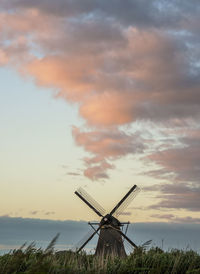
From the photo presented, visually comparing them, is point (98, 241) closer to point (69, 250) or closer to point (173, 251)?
point (173, 251)

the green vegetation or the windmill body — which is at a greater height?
the windmill body

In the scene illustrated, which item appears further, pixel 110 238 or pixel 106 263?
pixel 110 238

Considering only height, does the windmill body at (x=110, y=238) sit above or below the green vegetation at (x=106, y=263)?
above

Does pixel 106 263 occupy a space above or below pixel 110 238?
below

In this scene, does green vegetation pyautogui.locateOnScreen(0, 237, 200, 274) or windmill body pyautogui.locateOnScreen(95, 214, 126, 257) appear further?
windmill body pyautogui.locateOnScreen(95, 214, 126, 257)

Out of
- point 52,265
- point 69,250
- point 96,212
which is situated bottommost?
point 52,265

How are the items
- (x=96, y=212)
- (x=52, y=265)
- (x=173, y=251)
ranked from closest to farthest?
(x=52, y=265)
(x=173, y=251)
(x=96, y=212)

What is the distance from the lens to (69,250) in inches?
608

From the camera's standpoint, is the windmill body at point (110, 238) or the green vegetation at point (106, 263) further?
the windmill body at point (110, 238)

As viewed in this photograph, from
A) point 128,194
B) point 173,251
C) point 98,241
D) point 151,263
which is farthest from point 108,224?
point 151,263

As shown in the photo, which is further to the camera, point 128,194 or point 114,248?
point 128,194

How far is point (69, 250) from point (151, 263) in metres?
2.98

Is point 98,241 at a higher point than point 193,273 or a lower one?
higher

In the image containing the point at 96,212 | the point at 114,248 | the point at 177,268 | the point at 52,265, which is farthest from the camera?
the point at 96,212
